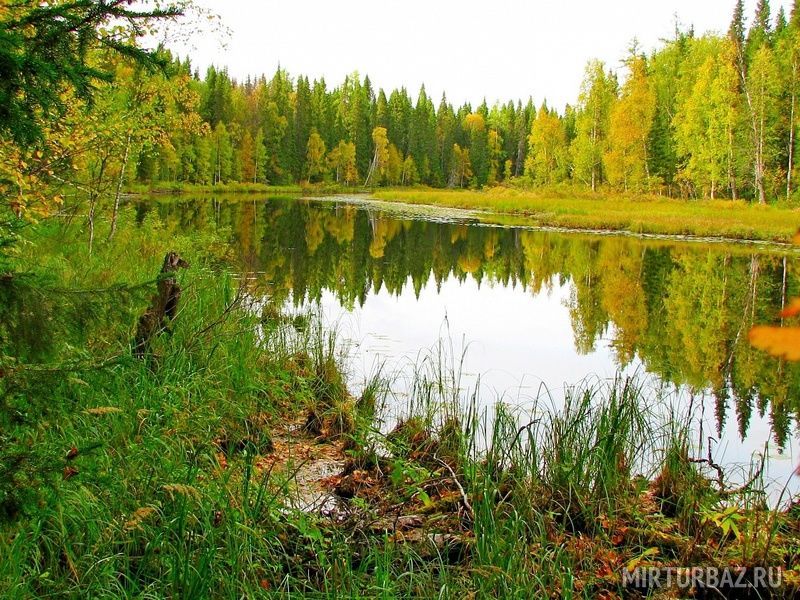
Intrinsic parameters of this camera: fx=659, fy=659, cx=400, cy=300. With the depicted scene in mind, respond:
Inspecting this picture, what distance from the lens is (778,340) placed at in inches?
23.6

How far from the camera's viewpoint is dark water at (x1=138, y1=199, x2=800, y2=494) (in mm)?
7215

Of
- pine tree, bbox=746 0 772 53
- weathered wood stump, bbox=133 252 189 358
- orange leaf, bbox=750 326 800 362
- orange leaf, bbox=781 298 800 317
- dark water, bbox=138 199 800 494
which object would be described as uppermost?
pine tree, bbox=746 0 772 53

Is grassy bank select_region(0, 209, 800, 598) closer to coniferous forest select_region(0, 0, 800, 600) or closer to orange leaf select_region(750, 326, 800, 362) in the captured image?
coniferous forest select_region(0, 0, 800, 600)

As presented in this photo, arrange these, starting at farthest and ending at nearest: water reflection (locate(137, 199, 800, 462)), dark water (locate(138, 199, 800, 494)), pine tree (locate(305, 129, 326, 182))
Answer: pine tree (locate(305, 129, 326, 182)), water reflection (locate(137, 199, 800, 462)), dark water (locate(138, 199, 800, 494))

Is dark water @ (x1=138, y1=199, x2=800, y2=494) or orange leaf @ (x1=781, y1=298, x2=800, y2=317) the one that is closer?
orange leaf @ (x1=781, y1=298, x2=800, y2=317)

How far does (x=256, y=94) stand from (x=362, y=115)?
42.2 feet

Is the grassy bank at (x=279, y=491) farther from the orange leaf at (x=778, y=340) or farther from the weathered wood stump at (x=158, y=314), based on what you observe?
the orange leaf at (x=778, y=340)

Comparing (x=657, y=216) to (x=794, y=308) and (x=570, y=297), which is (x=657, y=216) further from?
(x=794, y=308)

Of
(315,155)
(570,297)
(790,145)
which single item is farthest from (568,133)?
(570,297)

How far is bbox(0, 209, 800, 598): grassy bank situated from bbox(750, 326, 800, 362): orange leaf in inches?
82.4

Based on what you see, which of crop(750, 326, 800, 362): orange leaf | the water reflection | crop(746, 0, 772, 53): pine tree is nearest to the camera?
crop(750, 326, 800, 362): orange leaf

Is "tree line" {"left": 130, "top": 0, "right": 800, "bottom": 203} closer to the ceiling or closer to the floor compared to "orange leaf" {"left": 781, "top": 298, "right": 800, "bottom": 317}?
closer to the ceiling

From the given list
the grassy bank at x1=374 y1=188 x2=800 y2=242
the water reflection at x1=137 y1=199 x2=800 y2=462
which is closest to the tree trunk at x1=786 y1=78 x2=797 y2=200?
the grassy bank at x1=374 y1=188 x2=800 y2=242

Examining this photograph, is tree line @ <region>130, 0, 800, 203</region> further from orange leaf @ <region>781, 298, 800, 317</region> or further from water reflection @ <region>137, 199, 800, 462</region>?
orange leaf @ <region>781, 298, 800, 317</region>
